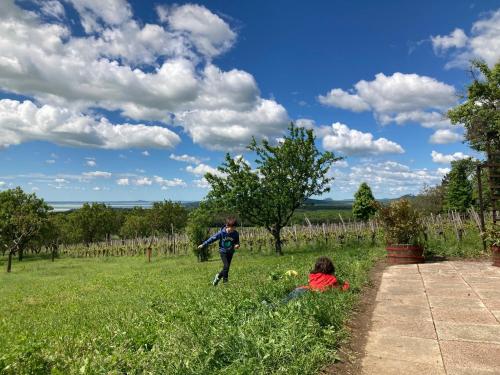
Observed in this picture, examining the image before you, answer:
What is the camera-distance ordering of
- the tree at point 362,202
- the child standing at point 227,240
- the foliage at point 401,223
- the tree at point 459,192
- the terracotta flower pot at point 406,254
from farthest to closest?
the tree at point 362,202, the tree at point 459,192, the foliage at point 401,223, the terracotta flower pot at point 406,254, the child standing at point 227,240

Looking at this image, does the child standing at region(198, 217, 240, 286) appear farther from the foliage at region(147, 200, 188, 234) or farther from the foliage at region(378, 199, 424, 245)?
the foliage at region(147, 200, 188, 234)

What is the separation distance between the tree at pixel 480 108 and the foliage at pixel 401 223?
22599 mm

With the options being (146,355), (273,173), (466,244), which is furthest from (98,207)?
(146,355)

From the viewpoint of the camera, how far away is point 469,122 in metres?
31.5

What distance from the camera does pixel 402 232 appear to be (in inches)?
443

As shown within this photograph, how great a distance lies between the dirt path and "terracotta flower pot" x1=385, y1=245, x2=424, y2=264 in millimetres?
2388

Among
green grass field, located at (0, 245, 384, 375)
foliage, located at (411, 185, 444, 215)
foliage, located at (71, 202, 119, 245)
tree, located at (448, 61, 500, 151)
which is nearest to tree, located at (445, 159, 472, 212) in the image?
foliage, located at (411, 185, 444, 215)

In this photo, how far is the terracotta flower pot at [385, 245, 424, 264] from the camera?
10.9 meters

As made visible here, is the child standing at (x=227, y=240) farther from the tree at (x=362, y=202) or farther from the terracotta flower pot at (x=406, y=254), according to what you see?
the tree at (x=362, y=202)

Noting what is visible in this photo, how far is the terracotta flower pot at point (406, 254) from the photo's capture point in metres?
10.9

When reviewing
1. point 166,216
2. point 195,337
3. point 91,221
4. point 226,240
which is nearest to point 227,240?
point 226,240

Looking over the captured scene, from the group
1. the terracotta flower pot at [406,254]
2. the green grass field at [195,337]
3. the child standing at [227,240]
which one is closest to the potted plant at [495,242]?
the terracotta flower pot at [406,254]

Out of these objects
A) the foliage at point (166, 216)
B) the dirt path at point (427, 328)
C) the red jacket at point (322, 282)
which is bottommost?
the dirt path at point (427, 328)

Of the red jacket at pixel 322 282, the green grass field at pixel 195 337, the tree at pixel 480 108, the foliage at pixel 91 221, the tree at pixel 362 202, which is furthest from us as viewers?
the foliage at pixel 91 221
